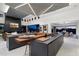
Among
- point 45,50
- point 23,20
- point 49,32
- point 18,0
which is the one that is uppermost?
point 18,0

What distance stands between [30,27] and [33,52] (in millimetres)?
1007

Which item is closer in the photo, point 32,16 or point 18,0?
point 18,0

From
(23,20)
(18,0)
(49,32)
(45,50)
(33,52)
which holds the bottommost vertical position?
(33,52)

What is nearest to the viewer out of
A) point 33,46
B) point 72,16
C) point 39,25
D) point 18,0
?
point 18,0

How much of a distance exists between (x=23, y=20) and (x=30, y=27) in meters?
0.45

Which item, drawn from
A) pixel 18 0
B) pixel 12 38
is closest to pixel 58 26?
pixel 18 0

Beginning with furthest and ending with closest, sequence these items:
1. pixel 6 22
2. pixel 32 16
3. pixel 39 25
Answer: pixel 6 22 → pixel 32 16 → pixel 39 25

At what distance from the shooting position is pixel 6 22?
4824 millimetres

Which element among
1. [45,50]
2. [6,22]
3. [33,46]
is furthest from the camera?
[6,22]

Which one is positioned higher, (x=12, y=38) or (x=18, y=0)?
(x=18, y=0)

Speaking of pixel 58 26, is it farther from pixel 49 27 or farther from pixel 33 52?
pixel 33 52

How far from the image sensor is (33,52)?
8.56ft

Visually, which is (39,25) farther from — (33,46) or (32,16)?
(33,46)

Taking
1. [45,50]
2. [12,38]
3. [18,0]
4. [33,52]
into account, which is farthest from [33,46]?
[12,38]
